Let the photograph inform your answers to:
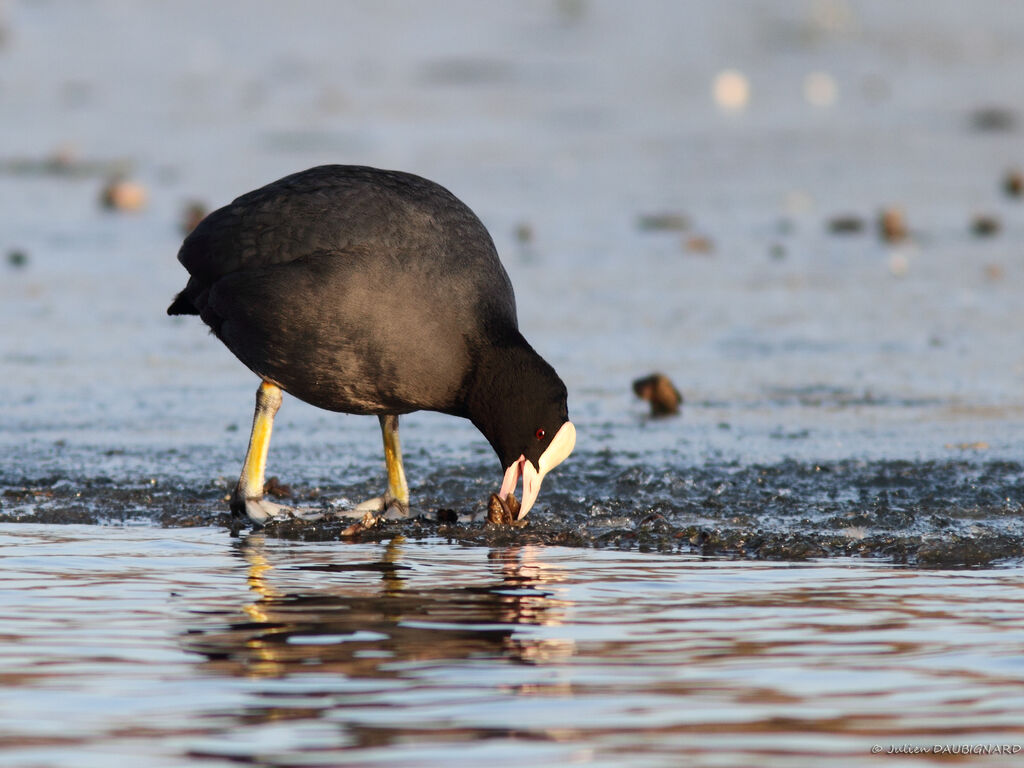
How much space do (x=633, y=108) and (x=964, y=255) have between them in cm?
774

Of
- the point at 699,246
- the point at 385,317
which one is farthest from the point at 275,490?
the point at 699,246

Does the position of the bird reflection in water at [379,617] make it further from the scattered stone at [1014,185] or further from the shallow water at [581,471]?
the scattered stone at [1014,185]

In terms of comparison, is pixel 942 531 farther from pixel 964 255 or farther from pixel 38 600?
pixel 964 255

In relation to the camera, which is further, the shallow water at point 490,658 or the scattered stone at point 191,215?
the scattered stone at point 191,215

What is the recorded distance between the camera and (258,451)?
6492mm

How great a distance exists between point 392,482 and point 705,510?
3.91ft

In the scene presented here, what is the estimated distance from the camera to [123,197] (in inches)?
582

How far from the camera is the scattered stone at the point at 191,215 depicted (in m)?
13.6

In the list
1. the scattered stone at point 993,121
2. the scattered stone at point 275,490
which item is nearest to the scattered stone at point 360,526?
the scattered stone at point 275,490

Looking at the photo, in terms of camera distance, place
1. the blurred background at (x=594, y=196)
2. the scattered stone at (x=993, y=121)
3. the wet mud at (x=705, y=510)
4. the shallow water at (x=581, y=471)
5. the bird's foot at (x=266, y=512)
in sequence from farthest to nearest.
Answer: the scattered stone at (x=993, y=121) < the blurred background at (x=594, y=196) < the bird's foot at (x=266, y=512) < the wet mud at (x=705, y=510) < the shallow water at (x=581, y=471)

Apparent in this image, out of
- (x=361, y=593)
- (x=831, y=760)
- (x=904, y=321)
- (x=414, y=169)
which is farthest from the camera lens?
(x=414, y=169)

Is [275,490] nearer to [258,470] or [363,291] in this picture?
[258,470]

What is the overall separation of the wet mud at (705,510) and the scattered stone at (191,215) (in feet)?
23.2

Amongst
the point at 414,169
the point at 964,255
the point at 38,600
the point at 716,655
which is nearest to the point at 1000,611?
the point at 716,655
